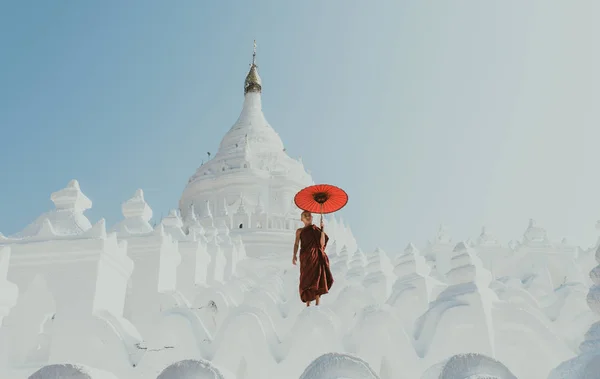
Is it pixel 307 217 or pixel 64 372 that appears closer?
pixel 64 372

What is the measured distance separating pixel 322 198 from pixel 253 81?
3141 cm

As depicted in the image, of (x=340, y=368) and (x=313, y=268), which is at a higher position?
(x=313, y=268)

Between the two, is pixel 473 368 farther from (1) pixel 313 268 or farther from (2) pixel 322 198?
(2) pixel 322 198

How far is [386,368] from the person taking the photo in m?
6.09

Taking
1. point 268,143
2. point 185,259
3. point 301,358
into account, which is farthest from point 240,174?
point 301,358

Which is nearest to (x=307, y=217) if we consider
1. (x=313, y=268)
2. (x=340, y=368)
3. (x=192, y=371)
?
(x=313, y=268)

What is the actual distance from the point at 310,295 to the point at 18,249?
3896 mm

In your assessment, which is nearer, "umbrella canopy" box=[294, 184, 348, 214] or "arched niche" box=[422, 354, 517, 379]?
"arched niche" box=[422, 354, 517, 379]

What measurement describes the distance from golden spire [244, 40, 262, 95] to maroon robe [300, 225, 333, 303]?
31.4 meters

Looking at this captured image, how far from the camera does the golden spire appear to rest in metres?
37.8

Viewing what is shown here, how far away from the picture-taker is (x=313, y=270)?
7.28 metres

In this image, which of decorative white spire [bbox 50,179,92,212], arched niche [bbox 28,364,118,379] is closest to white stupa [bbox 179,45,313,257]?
decorative white spire [bbox 50,179,92,212]

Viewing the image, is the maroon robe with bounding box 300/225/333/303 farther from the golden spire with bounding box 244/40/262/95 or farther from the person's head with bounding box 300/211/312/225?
the golden spire with bounding box 244/40/262/95

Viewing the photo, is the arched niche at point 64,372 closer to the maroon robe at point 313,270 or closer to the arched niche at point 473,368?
the arched niche at point 473,368
